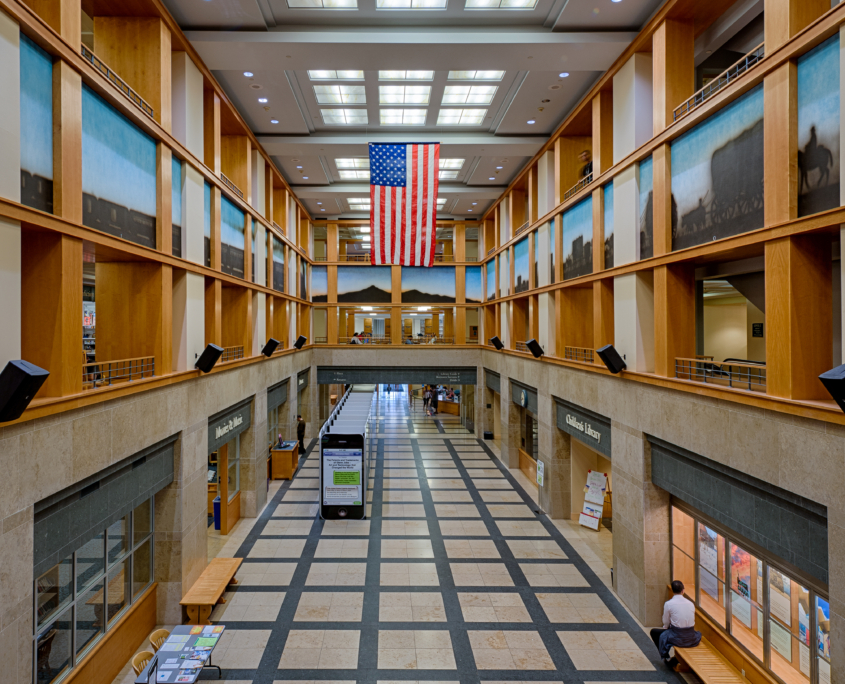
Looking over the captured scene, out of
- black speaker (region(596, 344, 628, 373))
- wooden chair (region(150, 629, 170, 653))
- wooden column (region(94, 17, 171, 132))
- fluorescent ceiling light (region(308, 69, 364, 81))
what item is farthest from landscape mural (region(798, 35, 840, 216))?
wooden chair (region(150, 629, 170, 653))

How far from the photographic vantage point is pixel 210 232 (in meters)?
9.87

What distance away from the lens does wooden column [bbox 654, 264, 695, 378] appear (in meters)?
7.62

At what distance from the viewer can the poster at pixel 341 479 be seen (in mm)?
12523

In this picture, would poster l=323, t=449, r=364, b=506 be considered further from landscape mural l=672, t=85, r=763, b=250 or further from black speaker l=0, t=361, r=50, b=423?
landscape mural l=672, t=85, r=763, b=250

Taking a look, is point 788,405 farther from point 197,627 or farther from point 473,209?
point 473,209

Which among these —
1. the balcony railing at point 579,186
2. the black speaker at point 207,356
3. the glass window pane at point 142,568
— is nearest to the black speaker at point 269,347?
the black speaker at point 207,356

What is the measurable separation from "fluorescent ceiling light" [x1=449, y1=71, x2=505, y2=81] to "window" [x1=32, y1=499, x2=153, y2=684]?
33.4ft

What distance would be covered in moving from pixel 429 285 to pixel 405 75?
1290 cm

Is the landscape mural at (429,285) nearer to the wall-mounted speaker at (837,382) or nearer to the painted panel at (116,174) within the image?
the painted panel at (116,174)

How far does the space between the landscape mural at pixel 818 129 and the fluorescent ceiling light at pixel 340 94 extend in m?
8.68

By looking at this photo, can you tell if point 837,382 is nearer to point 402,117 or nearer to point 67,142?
point 67,142

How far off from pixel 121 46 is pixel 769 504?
36.0ft

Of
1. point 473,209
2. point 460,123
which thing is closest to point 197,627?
point 460,123

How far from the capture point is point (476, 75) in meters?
10.4
